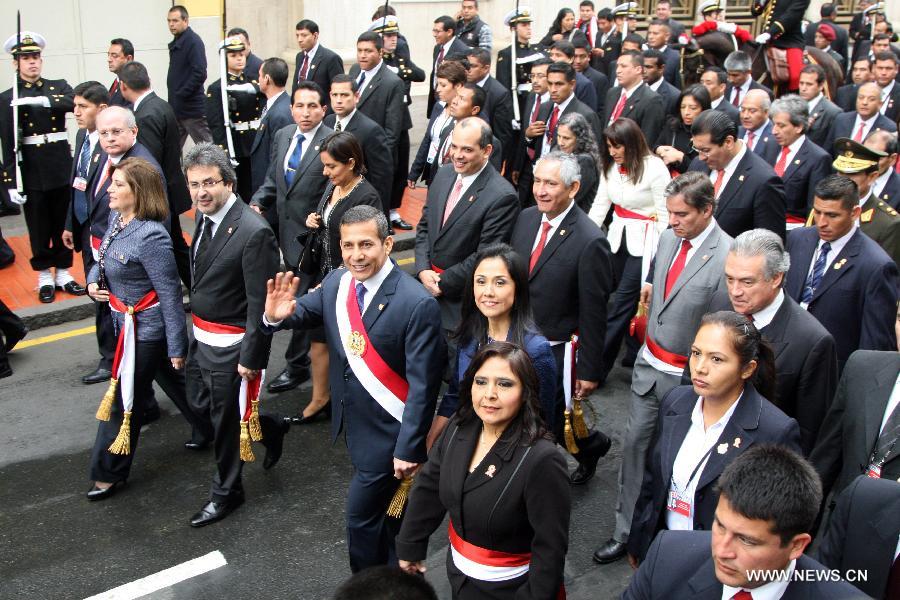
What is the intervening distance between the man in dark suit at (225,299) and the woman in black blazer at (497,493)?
1882mm

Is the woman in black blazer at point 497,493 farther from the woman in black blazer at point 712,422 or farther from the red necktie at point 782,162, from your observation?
the red necktie at point 782,162

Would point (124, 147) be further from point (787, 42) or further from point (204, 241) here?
point (787, 42)

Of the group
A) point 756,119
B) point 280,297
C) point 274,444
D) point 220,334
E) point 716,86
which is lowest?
point 274,444

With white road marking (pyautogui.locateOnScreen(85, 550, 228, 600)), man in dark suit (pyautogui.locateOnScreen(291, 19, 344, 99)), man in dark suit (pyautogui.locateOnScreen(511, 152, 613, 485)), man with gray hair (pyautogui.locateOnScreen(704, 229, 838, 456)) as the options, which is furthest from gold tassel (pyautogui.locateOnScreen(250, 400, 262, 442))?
man in dark suit (pyautogui.locateOnScreen(291, 19, 344, 99))

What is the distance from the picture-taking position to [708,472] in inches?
151

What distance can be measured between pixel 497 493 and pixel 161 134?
6.17 m

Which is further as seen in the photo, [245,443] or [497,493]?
[245,443]

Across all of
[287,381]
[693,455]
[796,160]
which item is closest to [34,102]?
[287,381]

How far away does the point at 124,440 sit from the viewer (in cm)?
586

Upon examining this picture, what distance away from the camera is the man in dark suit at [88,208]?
7441 millimetres

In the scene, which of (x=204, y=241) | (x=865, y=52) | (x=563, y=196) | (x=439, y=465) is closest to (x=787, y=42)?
(x=865, y=52)

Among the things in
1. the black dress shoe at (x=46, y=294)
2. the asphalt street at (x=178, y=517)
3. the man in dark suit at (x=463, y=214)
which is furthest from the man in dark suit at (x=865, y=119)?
the black dress shoe at (x=46, y=294)

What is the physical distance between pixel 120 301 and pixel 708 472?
12.3 feet

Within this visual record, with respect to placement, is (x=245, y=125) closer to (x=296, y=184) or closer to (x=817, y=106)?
(x=296, y=184)
